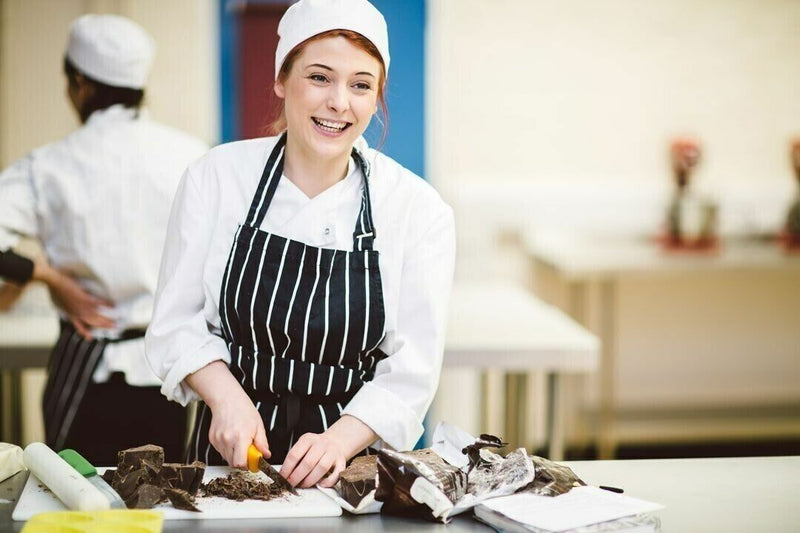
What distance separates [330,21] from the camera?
1509mm

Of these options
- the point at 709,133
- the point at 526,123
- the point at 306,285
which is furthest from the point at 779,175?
the point at 306,285

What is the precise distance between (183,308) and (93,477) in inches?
13.0

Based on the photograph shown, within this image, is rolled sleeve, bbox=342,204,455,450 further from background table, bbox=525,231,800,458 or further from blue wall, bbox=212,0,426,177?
background table, bbox=525,231,800,458

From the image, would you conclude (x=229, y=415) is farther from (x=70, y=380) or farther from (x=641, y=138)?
(x=641, y=138)

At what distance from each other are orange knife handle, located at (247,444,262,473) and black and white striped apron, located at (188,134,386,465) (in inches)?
8.4

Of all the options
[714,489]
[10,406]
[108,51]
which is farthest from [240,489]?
[10,406]

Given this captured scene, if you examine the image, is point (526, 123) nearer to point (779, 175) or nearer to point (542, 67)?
point (542, 67)

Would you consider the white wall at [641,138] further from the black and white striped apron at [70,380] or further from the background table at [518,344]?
the black and white striped apron at [70,380]

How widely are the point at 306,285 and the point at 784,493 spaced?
2.57ft

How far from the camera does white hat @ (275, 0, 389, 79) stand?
151 centimetres

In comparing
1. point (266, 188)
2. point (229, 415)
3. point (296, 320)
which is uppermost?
point (266, 188)

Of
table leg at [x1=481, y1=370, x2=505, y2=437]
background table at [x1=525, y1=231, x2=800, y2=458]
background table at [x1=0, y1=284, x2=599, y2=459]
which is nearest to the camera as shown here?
background table at [x1=0, y1=284, x2=599, y2=459]

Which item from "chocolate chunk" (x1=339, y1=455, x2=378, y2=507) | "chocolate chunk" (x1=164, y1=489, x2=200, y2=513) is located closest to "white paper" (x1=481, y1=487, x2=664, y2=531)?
"chocolate chunk" (x1=339, y1=455, x2=378, y2=507)

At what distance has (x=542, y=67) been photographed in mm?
4383
